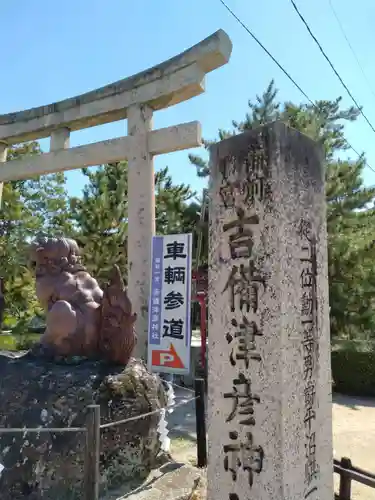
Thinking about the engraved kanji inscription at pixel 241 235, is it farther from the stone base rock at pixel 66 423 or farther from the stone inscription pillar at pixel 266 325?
the stone base rock at pixel 66 423

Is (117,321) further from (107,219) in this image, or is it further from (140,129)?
(107,219)

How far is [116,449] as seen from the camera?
11.4 feet

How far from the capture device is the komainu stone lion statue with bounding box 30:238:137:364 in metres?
3.77

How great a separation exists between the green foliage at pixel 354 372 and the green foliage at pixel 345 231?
0.59 meters

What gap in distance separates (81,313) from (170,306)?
6.47ft

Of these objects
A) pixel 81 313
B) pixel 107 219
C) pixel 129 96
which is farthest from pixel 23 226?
pixel 81 313

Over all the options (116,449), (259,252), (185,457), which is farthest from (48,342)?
(259,252)

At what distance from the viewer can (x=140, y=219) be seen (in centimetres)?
680

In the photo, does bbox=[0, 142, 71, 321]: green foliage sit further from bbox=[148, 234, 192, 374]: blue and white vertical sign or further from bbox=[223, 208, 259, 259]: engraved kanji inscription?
bbox=[223, 208, 259, 259]: engraved kanji inscription

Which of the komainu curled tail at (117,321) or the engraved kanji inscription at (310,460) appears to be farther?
the komainu curled tail at (117,321)

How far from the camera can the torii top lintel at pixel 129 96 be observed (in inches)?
249

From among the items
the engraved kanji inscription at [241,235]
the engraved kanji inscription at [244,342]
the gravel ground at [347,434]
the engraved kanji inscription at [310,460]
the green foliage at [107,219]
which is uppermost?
the green foliage at [107,219]

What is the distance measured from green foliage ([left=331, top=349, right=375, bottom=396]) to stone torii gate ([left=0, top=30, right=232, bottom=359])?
187 inches

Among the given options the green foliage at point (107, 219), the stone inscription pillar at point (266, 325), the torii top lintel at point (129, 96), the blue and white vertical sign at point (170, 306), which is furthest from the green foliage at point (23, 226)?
the stone inscription pillar at point (266, 325)
